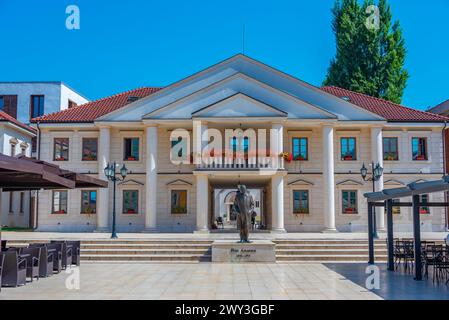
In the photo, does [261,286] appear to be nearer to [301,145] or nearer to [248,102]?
[248,102]

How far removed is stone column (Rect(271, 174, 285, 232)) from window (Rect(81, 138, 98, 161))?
1114cm

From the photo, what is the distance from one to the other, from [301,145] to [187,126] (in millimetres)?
6995

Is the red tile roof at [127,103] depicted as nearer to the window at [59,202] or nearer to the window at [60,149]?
the window at [60,149]

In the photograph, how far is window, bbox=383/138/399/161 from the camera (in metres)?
31.4

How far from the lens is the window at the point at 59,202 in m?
31.0

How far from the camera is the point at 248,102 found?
28.8 m

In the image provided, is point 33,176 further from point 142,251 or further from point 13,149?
point 13,149

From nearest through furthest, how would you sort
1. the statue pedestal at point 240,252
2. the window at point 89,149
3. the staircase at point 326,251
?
1. the statue pedestal at point 240,252
2. the staircase at point 326,251
3. the window at point 89,149

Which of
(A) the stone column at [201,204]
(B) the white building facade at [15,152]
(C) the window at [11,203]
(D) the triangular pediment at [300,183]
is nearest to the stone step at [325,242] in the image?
(A) the stone column at [201,204]

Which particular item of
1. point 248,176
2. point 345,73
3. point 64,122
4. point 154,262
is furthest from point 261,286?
point 345,73

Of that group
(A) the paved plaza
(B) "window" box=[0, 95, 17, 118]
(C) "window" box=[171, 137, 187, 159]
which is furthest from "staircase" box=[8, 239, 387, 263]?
(B) "window" box=[0, 95, 17, 118]

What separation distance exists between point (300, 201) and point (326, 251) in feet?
35.3

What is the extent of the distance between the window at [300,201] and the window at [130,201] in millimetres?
9479

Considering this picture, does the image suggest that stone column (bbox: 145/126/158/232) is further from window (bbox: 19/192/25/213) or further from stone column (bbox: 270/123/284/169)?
window (bbox: 19/192/25/213)
